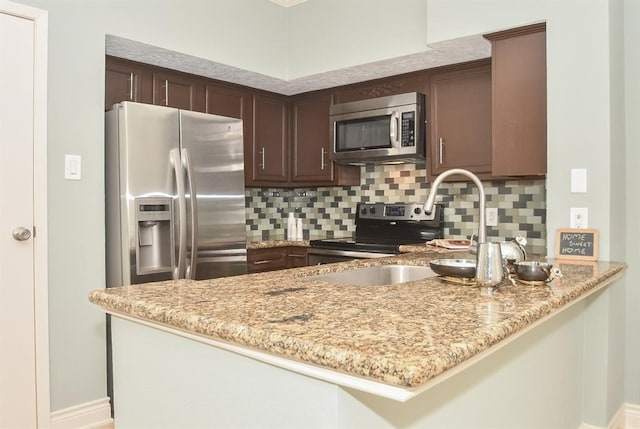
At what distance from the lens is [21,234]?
247 centimetres

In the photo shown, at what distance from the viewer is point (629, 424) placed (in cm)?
270

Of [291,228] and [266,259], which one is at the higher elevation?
[291,228]

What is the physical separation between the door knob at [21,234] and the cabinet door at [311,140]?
226 centimetres

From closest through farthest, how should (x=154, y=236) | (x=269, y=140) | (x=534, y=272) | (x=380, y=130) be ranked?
(x=534, y=272) → (x=154, y=236) → (x=380, y=130) → (x=269, y=140)

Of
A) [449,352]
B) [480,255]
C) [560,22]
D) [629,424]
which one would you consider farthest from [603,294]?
[449,352]

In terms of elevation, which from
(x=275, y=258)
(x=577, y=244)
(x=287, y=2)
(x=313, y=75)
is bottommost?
(x=275, y=258)

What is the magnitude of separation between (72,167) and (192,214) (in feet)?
2.24

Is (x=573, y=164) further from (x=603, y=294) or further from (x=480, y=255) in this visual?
(x=480, y=255)

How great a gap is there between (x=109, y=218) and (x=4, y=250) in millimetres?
551

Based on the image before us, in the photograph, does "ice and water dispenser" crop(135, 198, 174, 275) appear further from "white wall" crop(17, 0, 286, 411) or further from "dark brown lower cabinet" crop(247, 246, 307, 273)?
"dark brown lower cabinet" crop(247, 246, 307, 273)

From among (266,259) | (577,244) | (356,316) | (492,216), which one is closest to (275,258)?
(266,259)

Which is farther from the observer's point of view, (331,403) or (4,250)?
(4,250)

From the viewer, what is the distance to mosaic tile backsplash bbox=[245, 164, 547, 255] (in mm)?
3439

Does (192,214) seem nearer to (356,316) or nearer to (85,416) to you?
(85,416)
